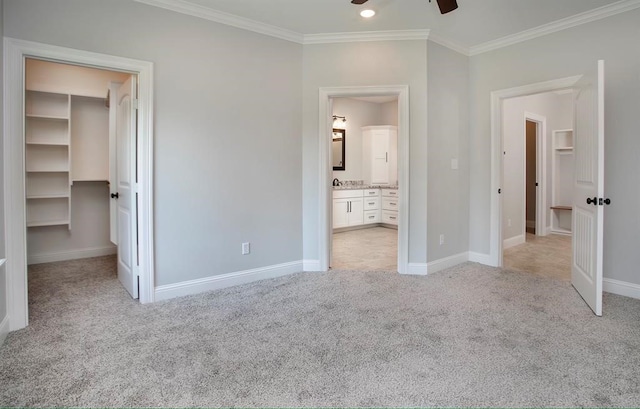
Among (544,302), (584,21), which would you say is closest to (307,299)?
(544,302)

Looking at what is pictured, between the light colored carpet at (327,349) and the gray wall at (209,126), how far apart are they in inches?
20.1

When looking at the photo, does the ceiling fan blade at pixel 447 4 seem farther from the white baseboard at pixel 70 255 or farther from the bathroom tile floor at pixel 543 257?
the white baseboard at pixel 70 255

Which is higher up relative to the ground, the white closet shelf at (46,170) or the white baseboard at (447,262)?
the white closet shelf at (46,170)

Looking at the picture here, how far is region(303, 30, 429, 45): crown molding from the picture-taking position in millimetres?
3709

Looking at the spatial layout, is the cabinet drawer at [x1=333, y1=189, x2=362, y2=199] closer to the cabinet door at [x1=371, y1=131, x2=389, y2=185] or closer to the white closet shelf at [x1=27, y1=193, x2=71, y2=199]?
the cabinet door at [x1=371, y1=131, x2=389, y2=185]

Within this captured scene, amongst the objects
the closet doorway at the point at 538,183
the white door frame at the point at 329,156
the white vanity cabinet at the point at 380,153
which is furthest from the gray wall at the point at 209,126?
the white vanity cabinet at the point at 380,153

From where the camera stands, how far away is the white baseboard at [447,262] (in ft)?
12.9

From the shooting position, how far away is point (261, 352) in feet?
7.11

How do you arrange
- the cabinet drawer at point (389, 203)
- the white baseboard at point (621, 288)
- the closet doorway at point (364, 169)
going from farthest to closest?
1. the cabinet drawer at point (389, 203)
2. the closet doorway at point (364, 169)
3. the white baseboard at point (621, 288)

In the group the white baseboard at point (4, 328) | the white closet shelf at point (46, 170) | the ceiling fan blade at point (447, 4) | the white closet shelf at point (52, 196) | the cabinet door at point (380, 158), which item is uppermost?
the ceiling fan blade at point (447, 4)

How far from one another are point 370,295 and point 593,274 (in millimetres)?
1760

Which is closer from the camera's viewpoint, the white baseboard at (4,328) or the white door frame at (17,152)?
the white baseboard at (4,328)

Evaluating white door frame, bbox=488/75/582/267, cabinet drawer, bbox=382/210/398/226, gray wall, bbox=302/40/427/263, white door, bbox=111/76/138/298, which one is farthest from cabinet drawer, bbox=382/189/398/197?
white door, bbox=111/76/138/298

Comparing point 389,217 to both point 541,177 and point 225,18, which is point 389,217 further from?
point 225,18
